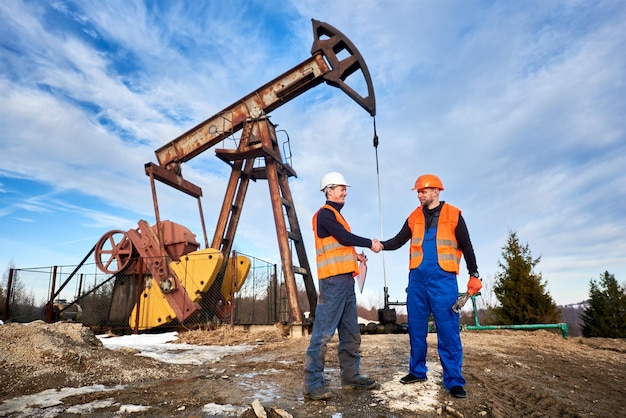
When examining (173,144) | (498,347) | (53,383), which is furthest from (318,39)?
(53,383)

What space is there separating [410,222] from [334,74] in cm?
660

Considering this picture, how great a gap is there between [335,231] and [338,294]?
519 millimetres

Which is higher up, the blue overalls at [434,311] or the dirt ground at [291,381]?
the blue overalls at [434,311]

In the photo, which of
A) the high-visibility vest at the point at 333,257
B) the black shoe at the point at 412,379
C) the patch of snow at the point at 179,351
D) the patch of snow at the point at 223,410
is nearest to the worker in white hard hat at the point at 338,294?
the high-visibility vest at the point at 333,257

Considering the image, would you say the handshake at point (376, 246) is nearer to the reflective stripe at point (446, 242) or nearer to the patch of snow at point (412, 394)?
the reflective stripe at point (446, 242)

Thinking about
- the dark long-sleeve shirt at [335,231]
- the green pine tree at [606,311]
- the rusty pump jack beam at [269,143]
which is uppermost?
the rusty pump jack beam at [269,143]

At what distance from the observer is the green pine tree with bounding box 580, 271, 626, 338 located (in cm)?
1462

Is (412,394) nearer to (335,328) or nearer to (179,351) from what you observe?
(335,328)

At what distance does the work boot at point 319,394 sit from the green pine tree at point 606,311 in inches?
628

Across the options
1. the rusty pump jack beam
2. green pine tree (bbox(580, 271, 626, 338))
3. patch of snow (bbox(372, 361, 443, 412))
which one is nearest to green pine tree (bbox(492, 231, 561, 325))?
green pine tree (bbox(580, 271, 626, 338))

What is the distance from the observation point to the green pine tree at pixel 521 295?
1338cm

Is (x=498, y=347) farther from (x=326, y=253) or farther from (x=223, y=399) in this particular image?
(x=223, y=399)

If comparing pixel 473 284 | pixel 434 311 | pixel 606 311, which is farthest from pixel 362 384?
pixel 606 311

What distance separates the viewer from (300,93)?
10008mm
